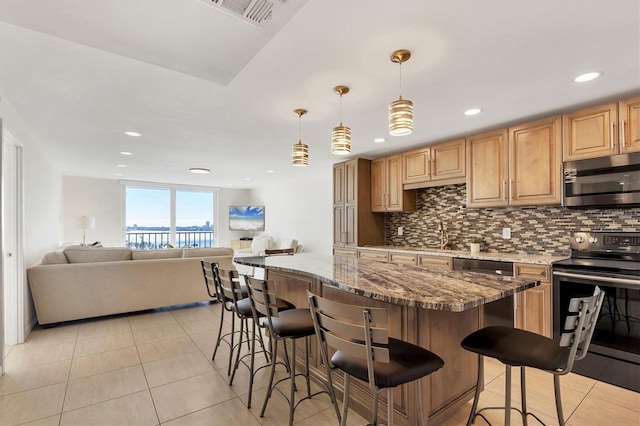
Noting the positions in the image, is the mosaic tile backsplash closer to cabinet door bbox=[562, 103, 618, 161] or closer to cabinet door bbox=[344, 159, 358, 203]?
cabinet door bbox=[562, 103, 618, 161]

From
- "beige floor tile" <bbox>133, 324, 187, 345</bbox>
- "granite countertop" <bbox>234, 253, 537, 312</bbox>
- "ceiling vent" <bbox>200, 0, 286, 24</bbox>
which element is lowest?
"beige floor tile" <bbox>133, 324, 187, 345</bbox>

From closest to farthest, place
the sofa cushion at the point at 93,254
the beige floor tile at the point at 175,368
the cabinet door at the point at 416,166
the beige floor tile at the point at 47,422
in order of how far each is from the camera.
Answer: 1. the beige floor tile at the point at 47,422
2. the beige floor tile at the point at 175,368
3. the sofa cushion at the point at 93,254
4. the cabinet door at the point at 416,166

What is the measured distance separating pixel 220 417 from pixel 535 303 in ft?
9.27

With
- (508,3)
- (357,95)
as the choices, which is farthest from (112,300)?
(508,3)

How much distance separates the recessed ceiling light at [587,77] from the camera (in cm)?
229

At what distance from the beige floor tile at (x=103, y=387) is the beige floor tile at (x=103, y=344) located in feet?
2.04

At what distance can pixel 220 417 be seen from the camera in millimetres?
2029

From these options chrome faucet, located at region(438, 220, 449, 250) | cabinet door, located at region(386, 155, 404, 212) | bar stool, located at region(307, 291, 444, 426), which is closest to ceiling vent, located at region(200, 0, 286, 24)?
bar stool, located at region(307, 291, 444, 426)

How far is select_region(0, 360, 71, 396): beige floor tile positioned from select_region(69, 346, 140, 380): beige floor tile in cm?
7

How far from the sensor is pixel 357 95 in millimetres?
2705

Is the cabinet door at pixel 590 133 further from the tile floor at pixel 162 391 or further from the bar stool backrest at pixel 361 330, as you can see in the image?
the bar stool backrest at pixel 361 330

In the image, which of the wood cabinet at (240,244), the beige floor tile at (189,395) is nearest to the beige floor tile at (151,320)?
the beige floor tile at (189,395)

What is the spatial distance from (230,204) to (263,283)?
8554mm

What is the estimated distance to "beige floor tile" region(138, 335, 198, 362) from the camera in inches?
117
